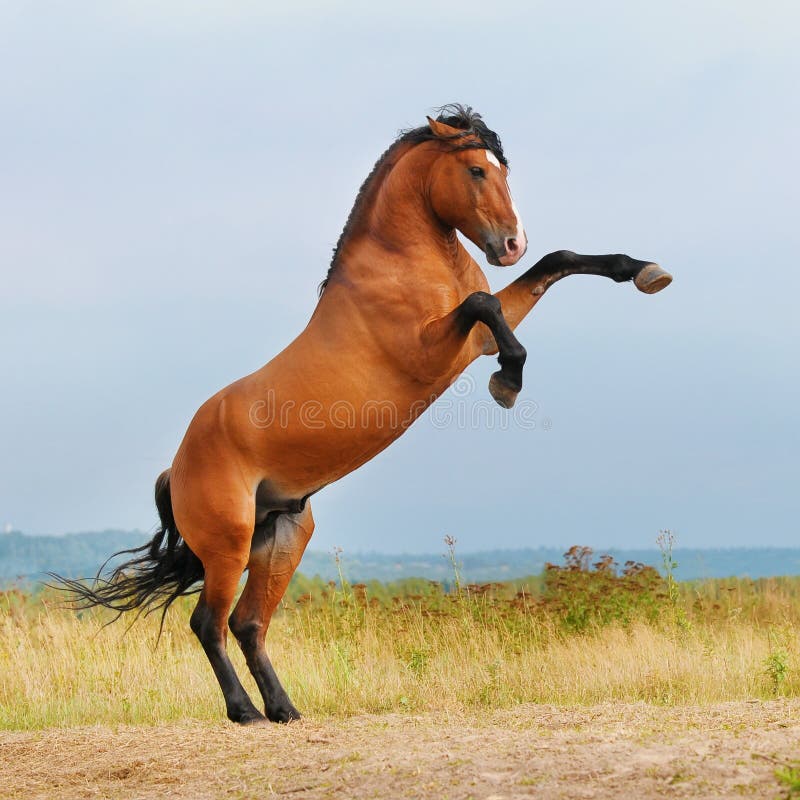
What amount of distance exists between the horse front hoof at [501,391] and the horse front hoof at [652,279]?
1.00m

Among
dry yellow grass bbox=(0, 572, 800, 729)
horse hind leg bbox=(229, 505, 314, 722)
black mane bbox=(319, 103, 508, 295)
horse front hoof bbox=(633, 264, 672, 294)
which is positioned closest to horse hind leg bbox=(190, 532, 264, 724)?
horse hind leg bbox=(229, 505, 314, 722)

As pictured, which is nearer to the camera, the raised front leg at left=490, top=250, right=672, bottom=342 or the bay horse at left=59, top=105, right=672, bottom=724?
the bay horse at left=59, top=105, right=672, bottom=724

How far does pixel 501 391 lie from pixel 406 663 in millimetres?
3310

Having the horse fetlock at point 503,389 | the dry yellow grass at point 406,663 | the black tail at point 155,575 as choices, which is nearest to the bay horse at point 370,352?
the horse fetlock at point 503,389

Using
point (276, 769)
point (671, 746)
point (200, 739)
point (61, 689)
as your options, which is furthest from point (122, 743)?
point (671, 746)

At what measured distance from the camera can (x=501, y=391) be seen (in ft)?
17.8

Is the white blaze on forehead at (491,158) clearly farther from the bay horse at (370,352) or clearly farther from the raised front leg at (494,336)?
the raised front leg at (494,336)

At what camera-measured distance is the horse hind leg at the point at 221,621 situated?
6.16 metres

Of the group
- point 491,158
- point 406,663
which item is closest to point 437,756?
point 491,158

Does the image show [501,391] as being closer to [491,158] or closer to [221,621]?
[491,158]

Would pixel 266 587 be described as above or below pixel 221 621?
above

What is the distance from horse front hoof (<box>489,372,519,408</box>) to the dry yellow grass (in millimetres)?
2090

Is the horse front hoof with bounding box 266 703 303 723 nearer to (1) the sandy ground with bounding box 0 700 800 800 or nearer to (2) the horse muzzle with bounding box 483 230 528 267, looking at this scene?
(1) the sandy ground with bounding box 0 700 800 800

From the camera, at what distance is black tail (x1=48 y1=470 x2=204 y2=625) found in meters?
6.92
